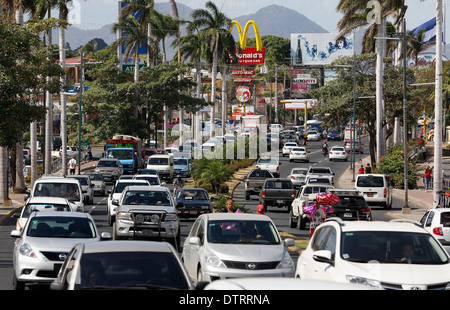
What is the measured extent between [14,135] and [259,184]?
2031 cm

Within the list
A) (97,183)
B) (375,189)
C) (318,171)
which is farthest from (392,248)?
(318,171)

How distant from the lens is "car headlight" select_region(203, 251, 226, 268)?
1476 cm

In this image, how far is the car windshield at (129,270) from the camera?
32.7 feet

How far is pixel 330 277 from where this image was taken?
12.2 metres

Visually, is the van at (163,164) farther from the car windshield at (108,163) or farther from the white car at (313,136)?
the white car at (313,136)

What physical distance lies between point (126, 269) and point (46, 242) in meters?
6.63

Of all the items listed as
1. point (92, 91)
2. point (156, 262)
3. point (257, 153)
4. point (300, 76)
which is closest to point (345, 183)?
point (257, 153)

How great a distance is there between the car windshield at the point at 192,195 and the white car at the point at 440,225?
13.5 metres

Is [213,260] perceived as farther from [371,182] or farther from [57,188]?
[371,182]

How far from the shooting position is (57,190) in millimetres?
30797

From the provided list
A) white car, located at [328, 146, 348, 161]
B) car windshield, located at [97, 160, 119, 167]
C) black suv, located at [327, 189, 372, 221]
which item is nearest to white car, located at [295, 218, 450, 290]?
black suv, located at [327, 189, 372, 221]
